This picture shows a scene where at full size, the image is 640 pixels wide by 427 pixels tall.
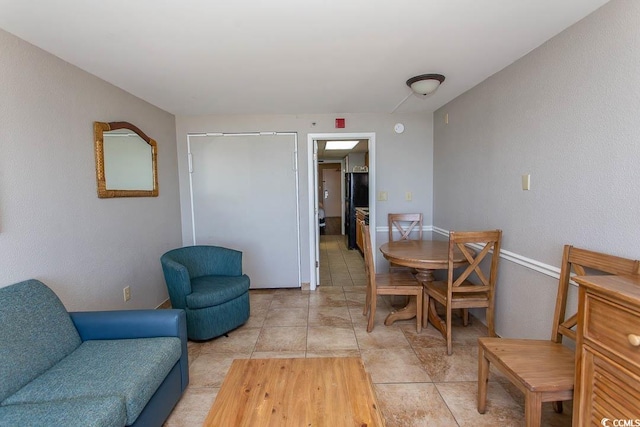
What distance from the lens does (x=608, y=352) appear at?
3.55ft

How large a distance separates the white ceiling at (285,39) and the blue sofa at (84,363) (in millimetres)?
1427

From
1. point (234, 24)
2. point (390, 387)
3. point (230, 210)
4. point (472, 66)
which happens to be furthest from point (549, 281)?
point (230, 210)

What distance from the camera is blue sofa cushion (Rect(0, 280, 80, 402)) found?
129cm

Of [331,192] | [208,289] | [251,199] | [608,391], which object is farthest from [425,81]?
[331,192]

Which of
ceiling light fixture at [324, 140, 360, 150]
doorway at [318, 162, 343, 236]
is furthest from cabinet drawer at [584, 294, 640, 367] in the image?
doorway at [318, 162, 343, 236]

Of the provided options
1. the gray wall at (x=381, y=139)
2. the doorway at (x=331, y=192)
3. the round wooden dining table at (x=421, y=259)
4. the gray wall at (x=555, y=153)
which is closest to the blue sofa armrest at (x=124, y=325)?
the round wooden dining table at (x=421, y=259)

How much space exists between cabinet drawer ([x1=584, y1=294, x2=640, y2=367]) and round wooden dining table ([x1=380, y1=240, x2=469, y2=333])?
1.05m

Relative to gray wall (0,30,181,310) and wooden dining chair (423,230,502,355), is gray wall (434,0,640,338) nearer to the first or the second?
wooden dining chair (423,230,502,355)

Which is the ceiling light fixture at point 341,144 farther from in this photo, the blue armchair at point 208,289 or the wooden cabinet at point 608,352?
the wooden cabinet at point 608,352

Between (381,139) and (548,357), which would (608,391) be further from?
(381,139)

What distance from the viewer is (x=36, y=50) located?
1791mm

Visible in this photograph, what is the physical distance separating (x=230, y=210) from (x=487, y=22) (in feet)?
9.99

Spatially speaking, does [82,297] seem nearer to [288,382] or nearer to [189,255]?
[189,255]

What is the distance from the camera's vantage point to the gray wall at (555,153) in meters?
1.40
